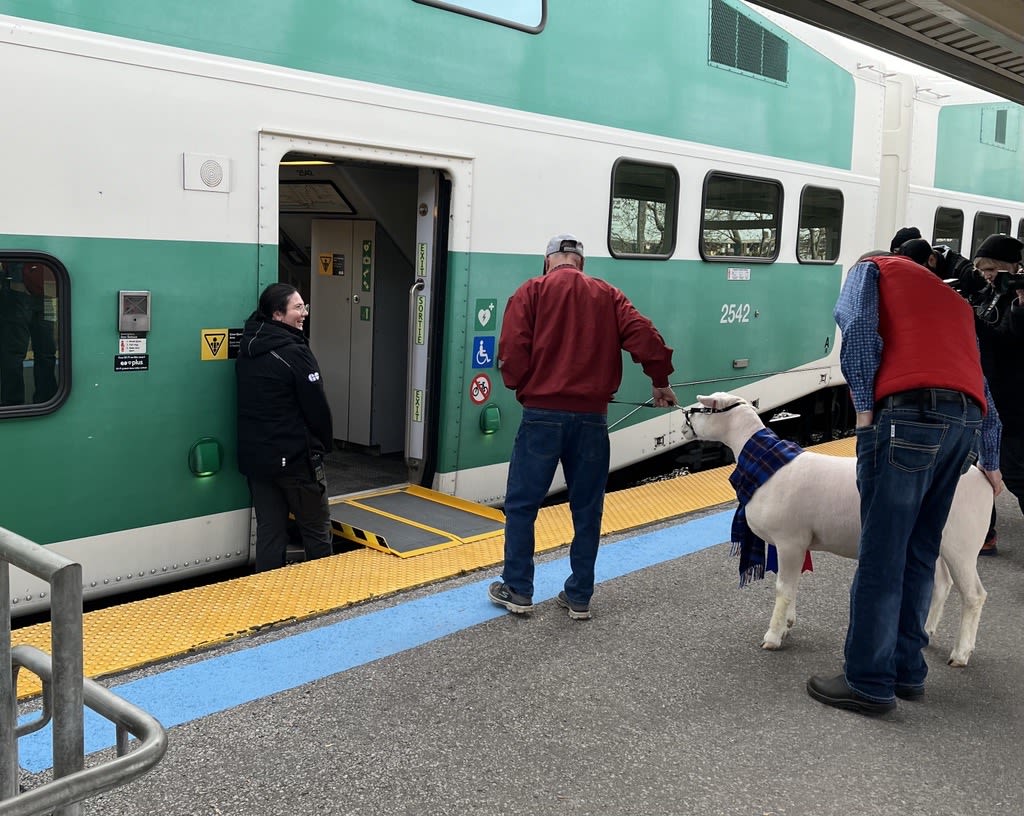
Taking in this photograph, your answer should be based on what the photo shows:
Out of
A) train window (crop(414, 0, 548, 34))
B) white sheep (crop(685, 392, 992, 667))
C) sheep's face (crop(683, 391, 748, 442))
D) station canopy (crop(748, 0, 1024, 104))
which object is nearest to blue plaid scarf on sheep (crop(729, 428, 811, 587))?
white sheep (crop(685, 392, 992, 667))

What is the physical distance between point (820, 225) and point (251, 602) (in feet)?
19.3

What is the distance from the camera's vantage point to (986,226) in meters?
10.5

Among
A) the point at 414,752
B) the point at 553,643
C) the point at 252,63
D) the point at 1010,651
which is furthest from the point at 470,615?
the point at 252,63

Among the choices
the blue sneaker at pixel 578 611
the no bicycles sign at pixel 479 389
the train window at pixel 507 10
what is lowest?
the blue sneaker at pixel 578 611

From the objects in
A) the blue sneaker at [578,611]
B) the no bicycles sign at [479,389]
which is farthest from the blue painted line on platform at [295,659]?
the no bicycles sign at [479,389]

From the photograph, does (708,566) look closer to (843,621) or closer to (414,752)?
(843,621)

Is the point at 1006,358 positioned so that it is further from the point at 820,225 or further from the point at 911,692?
the point at 820,225

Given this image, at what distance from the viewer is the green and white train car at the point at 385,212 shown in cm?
402

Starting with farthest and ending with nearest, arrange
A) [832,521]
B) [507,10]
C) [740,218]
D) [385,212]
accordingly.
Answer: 1. [740,218]
2. [385,212]
3. [507,10]
4. [832,521]

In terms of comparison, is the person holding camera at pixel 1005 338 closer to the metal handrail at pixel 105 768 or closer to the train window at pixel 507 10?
the train window at pixel 507 10

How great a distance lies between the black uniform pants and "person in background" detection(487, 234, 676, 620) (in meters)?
1.04

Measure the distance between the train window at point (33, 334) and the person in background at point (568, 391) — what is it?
1779 mm

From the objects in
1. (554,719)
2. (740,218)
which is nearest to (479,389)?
(554,719)

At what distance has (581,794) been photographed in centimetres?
304
